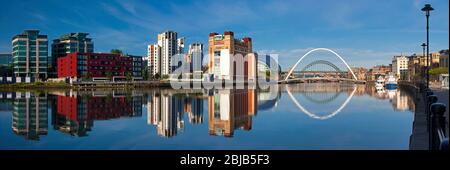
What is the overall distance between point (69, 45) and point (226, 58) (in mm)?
45024

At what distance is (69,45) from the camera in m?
93.4

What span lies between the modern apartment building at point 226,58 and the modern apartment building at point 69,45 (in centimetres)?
3789

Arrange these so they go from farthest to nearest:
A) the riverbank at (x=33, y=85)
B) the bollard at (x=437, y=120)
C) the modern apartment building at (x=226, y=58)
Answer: the modern apartment building at (x=226, y=58) < the riverbank at (x=33, y=85) < the bollard at (x=437, y=120)

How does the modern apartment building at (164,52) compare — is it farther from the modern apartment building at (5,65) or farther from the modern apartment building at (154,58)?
the modern apartment building at (5,65)

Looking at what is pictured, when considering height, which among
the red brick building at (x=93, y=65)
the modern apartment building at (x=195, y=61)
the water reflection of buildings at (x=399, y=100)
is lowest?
the water reflection of buildings at (x=399, y=100)

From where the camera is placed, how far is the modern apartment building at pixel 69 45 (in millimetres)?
93625

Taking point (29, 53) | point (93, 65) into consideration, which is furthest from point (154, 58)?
point (29, 53)

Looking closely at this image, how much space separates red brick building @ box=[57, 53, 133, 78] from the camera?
78312 mm

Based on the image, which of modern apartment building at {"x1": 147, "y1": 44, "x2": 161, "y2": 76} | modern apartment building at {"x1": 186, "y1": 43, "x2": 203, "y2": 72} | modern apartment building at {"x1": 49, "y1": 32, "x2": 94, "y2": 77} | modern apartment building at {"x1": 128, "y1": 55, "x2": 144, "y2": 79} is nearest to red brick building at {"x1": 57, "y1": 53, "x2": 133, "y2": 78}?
modern apartment building at {"x1": 128, "y1": 55, "x2": 144, "y2": 79}

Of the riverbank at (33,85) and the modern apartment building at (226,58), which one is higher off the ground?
the modern apartment building at (226,58)

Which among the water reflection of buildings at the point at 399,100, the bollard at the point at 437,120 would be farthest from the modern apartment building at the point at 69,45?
the bollard at the point at 437,120

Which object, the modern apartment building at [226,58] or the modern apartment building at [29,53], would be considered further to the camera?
the modern apartment building at [226,58]
